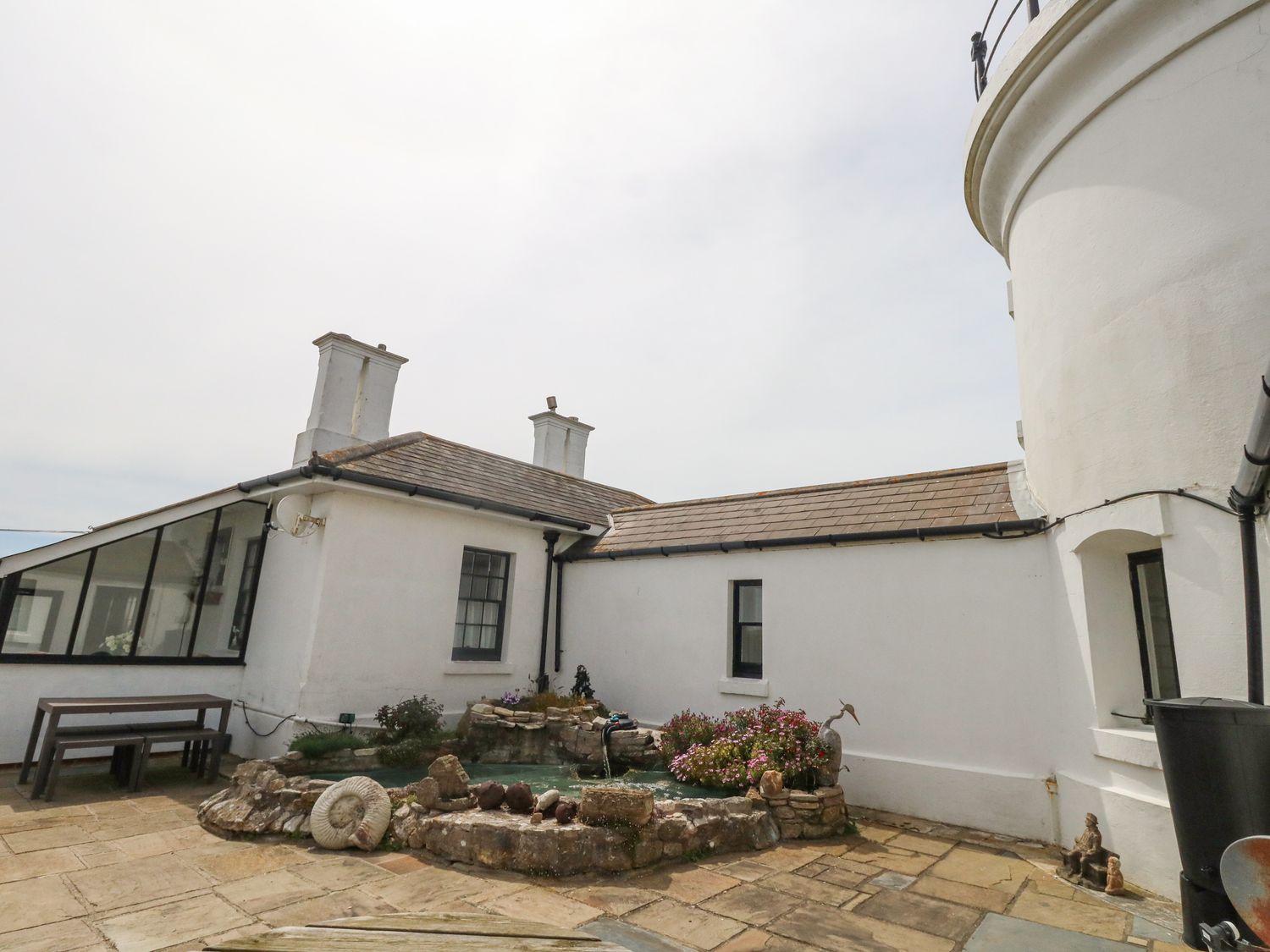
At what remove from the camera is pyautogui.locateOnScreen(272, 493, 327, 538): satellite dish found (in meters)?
9.00

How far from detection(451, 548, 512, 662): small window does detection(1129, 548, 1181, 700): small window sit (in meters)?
8.65

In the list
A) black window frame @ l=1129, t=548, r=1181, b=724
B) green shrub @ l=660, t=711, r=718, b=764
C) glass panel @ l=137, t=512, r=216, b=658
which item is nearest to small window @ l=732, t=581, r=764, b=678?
green shrub @ l=660, t=711, r=718, b=764

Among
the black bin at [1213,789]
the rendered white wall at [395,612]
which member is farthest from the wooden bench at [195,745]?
the black bin at [1213,789]

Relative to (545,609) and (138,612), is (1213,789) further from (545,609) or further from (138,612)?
(138,612)

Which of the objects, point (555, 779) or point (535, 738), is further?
point (535, 738)

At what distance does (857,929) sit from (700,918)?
43.0 inches

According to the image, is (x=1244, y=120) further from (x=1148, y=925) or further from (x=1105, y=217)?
(x=1148, y=925)

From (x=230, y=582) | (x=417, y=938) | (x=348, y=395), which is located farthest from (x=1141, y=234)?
(x=230, y=582)

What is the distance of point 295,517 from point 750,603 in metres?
6.57

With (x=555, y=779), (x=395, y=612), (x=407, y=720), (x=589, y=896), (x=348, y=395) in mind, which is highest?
(x=348, y=395)

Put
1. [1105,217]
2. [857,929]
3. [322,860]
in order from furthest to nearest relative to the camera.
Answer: [1105,217]
[322,860]
[857,929]

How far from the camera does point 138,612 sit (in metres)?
9.12

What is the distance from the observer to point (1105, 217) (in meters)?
6.36

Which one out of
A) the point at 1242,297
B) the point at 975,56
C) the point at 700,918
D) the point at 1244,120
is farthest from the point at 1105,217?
the point at 700,918
